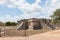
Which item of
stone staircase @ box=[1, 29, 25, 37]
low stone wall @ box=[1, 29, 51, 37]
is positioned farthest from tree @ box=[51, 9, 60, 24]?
stone staircase @ box=[1, 29, 25, 37]

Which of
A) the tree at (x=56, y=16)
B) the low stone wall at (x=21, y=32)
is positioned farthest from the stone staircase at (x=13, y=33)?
the tree at (x=56, y=16)

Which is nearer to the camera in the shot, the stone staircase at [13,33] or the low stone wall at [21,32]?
the low stone wall at [21,32]

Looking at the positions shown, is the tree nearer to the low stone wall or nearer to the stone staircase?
the low stone wall

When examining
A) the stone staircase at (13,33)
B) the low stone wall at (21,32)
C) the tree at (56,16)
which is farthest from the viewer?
the tree at (56,16)

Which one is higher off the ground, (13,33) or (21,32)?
(21,32)

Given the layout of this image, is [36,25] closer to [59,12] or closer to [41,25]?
[41,25]

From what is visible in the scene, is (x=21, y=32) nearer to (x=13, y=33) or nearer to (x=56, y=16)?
(x=13, y=33)

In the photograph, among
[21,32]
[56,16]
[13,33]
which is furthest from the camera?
[56,16]

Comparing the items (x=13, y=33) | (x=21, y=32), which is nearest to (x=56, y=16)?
(x=21, y=32)

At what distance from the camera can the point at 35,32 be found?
88.4 ft

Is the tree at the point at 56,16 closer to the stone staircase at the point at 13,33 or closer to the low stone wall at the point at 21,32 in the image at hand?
the low stone wall at the point at 21,32

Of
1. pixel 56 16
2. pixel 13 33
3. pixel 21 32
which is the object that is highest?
pixel 56 16

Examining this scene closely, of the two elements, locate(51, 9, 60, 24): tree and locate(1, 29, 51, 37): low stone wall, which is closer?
locate(1, 29, 51, 37): low stone wall

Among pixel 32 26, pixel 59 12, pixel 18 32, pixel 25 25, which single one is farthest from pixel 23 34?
pixel 59 12
